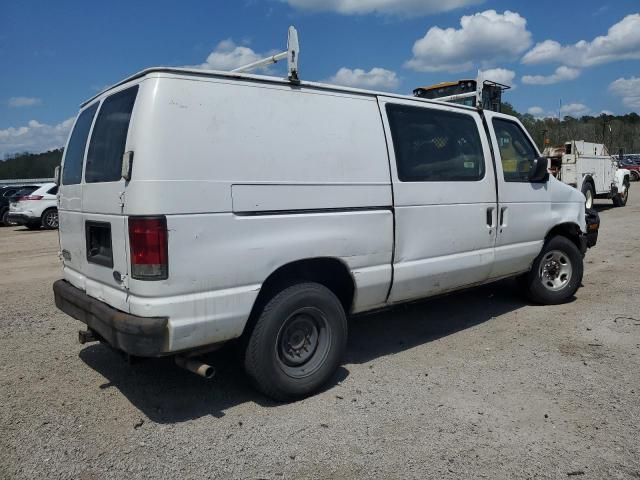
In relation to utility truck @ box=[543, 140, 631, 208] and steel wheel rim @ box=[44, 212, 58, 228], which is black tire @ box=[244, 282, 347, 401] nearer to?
utility truck @ box=[543, 140, 631, 208]

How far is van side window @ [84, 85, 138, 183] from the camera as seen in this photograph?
337 cm

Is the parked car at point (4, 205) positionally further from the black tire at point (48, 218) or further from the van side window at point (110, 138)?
the van side window at point (110, 138)

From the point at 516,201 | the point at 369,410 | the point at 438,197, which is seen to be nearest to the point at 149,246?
the point at 369,410

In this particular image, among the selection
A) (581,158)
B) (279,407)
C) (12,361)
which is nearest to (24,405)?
(12,361)

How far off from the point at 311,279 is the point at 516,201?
260 centimetres

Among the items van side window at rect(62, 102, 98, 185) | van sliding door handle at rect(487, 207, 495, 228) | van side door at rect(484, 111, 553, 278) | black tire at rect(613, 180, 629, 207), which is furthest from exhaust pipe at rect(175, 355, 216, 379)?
black tire at rect(613, 180, 629, 207)

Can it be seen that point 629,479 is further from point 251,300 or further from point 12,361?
point 12,361

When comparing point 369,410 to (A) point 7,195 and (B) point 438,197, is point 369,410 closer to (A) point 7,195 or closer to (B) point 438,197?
(B) point 438,197

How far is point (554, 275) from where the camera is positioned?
20.6 feet

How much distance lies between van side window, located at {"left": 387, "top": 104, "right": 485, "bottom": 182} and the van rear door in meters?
2.14

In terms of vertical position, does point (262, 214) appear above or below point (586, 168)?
below

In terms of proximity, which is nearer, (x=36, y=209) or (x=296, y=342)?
(x=296, y=342)

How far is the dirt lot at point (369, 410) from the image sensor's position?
3.01 metres

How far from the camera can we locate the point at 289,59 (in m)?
3.80
